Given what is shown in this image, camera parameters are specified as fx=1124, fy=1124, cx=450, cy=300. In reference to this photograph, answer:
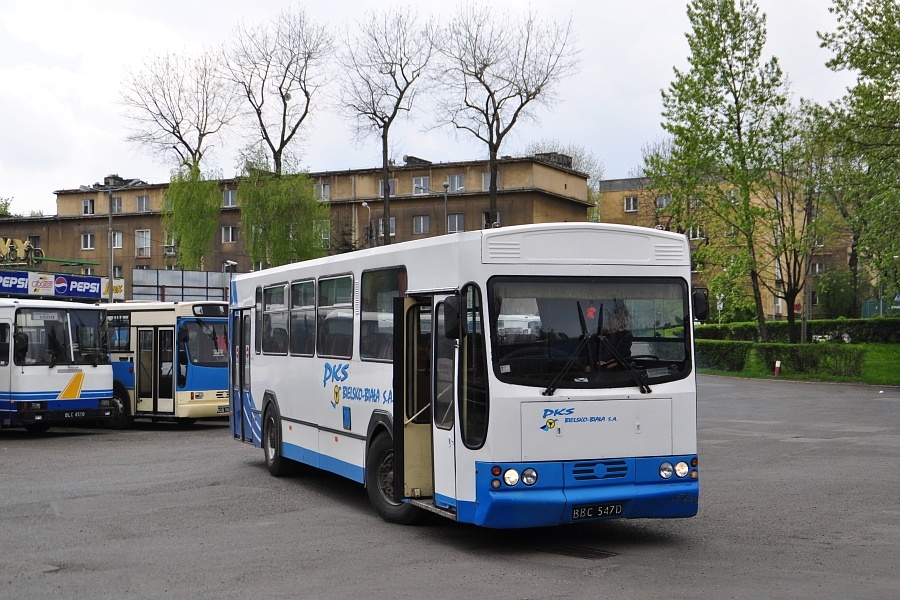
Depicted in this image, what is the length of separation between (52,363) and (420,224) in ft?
180

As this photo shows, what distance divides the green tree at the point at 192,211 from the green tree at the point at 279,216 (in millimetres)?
2822

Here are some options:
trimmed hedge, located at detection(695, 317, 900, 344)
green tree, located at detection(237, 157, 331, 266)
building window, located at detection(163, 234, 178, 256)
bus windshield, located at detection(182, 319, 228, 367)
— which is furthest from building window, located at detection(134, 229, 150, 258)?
bus windshield, located at detection(182, 319, 228, 367)

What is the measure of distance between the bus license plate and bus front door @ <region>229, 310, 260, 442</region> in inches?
308

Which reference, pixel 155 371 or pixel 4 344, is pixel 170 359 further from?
pixel 4 344

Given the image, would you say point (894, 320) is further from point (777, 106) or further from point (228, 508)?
point (228, 508)

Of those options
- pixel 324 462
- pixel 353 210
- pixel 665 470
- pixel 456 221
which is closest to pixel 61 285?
pixel 324 462

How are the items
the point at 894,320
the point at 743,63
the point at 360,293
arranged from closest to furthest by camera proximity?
the point at 360,293 < the point at 743,63 < the point at 894,320

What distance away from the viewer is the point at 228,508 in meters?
12.6

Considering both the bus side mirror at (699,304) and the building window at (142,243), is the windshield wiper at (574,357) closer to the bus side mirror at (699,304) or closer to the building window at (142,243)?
the bus side mirror at (699,304)

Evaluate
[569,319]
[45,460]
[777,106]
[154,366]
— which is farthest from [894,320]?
[569,319]

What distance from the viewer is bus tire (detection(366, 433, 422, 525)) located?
36.8ft

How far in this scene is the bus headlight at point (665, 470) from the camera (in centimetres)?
995

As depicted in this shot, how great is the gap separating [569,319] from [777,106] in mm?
40182

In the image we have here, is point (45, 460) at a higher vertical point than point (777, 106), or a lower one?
lower
